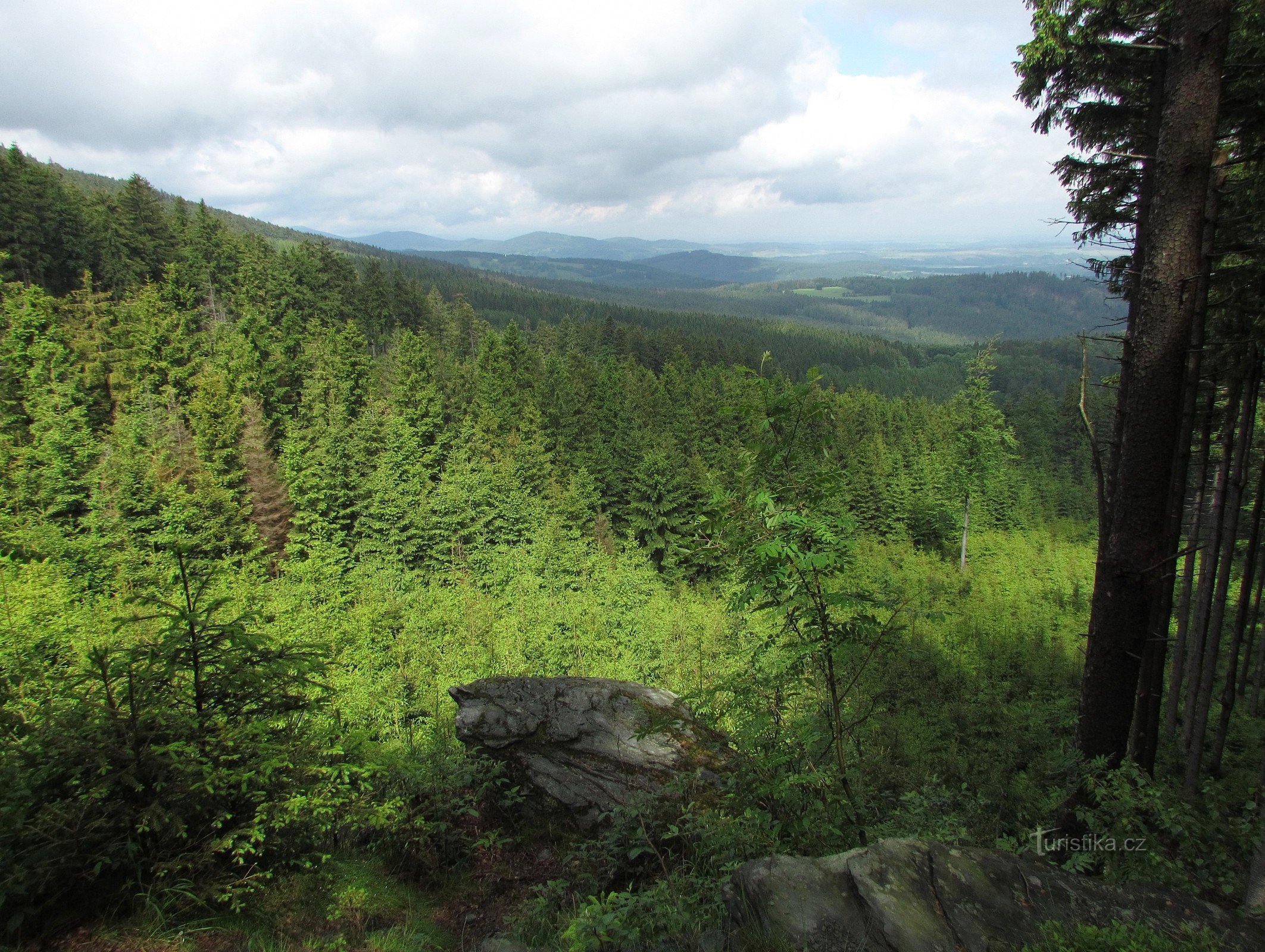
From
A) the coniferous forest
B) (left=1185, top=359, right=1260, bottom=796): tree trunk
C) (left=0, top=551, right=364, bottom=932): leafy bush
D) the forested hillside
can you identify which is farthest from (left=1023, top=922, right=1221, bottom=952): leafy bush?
(left=1185, top=359, right=1260, bottom=796): tree trunk

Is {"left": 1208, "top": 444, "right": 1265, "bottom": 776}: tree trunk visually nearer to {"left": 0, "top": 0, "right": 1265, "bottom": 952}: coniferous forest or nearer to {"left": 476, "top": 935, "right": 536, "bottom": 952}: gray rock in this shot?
{"left": 0, "top": 0, "right": 1265, "bottom": 952}: coniferous forest

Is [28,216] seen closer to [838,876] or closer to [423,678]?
[423,678]

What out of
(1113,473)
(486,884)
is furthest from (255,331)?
(1113,473)

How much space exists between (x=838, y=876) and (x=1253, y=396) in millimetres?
10190

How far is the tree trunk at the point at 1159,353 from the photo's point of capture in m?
4.75

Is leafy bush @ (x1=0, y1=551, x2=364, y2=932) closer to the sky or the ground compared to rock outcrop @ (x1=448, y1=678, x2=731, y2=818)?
closer to the sky

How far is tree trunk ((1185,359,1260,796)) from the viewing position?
7.68 meters

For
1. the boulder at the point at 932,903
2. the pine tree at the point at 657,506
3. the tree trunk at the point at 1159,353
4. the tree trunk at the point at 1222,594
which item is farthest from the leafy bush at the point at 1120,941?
the pine tree at the point at 657,506

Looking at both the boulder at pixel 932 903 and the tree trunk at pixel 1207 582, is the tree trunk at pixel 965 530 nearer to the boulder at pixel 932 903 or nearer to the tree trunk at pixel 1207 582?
the tree trunk at pixel 1207 582

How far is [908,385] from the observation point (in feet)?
436

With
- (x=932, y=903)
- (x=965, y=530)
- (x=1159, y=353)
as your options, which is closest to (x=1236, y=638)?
(x=1159, y=353)

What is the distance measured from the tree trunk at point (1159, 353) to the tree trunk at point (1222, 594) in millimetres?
4120

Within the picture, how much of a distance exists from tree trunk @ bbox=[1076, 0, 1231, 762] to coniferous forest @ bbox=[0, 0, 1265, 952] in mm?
27

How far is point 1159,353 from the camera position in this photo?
4.85 m
